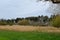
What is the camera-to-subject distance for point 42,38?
14.2 metres

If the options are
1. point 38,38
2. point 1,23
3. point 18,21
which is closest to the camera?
point 38,38

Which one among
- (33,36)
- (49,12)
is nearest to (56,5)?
(49,12)

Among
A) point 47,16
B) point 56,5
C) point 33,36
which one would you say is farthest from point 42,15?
point 33,36

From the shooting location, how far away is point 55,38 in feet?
47.3

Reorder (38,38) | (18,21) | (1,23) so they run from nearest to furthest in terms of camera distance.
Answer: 1. (38,38)
2. (1,23)
3. (18,21)

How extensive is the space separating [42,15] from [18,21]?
9.12ft

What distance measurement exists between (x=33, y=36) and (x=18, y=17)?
36.9 ft

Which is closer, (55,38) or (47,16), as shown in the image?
(55,38)

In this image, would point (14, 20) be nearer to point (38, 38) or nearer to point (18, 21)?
point (18, 21)

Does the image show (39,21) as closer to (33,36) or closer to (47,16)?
(47,16)

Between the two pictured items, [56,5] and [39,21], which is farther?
[39,21]

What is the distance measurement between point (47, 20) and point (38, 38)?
11.7 metres

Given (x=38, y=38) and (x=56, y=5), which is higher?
(x=56, y=5)

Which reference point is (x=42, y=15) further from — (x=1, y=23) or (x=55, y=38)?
(x=55, y=38)
